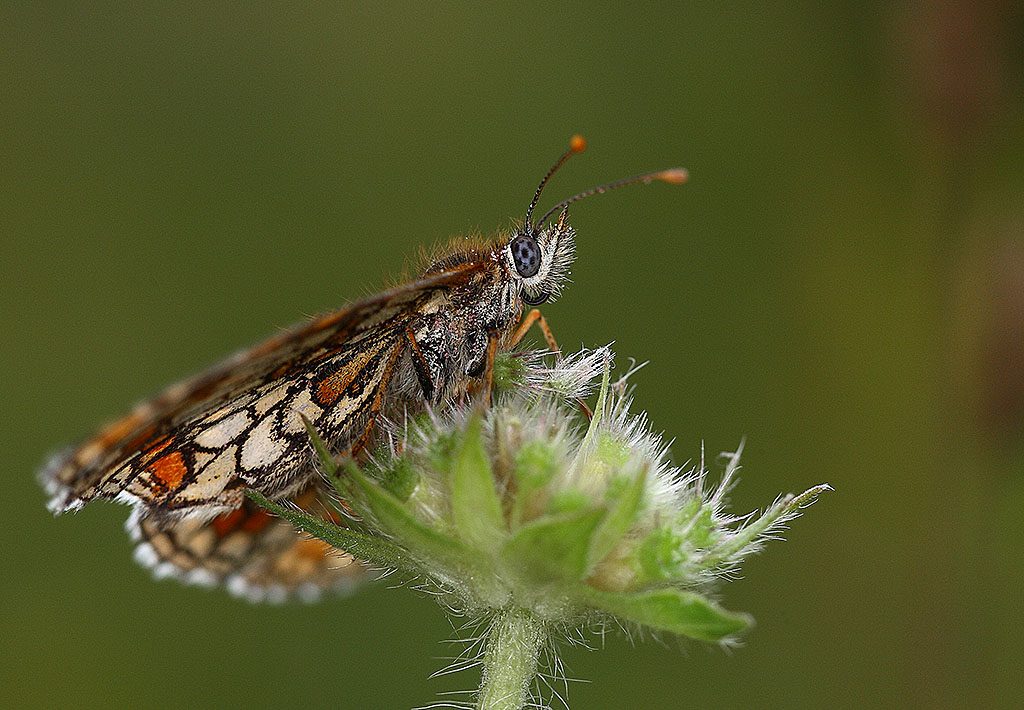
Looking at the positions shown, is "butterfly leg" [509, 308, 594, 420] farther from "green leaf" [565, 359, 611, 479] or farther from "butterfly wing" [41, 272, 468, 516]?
"butterfly wing" [41, 272, 468, 516]

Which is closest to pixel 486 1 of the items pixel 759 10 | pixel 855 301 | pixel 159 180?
pixel 759 10

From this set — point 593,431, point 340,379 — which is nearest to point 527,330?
point 593,431

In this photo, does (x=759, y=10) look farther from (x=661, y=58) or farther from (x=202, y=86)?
(x=202, y=86)

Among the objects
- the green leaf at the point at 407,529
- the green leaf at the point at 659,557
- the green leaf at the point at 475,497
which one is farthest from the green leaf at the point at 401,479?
the green leaf at the point at 659,557

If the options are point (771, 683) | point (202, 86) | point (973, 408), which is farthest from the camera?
point (202, 86)

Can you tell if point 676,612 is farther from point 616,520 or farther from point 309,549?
point 309,549

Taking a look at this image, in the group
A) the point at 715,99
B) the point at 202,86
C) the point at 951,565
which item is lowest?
the point at 951,565

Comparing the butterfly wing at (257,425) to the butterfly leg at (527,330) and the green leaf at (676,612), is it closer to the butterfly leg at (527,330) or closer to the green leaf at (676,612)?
the butterfly leg at (527,330)
